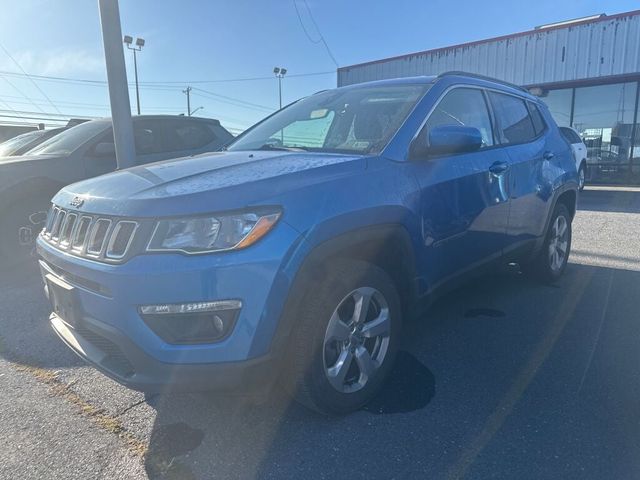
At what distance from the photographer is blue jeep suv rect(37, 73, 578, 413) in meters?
2.07

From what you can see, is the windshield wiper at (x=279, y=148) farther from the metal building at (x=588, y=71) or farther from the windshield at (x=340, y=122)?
the metal building at (x=588, y=71)

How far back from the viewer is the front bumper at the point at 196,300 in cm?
202

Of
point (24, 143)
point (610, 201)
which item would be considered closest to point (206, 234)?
point (24, 143)

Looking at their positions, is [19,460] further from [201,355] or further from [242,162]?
[242,162]

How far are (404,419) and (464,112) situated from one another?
2167 mm

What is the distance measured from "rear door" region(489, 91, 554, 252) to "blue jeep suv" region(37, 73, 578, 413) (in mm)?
296

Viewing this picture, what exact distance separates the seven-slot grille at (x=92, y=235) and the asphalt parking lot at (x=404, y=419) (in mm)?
969

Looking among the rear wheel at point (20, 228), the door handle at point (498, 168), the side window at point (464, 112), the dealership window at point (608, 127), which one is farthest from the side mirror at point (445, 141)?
the dealership window at point (608, 127)

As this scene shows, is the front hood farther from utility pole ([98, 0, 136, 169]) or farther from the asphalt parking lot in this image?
utility pole ([98, 0, 136, 169])

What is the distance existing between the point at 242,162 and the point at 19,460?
1.83m

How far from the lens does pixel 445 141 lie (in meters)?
2.83

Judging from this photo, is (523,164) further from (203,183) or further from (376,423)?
(203,183)

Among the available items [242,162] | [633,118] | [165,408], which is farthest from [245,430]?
[633,118]

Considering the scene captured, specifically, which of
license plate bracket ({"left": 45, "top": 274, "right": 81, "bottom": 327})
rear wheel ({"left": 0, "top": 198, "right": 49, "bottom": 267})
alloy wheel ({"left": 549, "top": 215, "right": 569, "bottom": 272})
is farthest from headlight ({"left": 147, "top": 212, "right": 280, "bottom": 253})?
rear wheel ({"left": 0, "top": 198, "right": 49, "bottom": 267})
